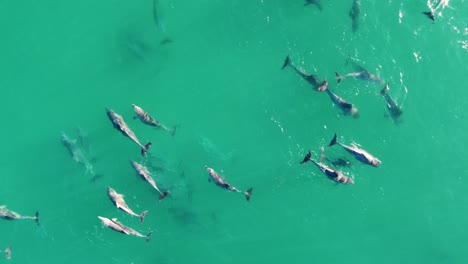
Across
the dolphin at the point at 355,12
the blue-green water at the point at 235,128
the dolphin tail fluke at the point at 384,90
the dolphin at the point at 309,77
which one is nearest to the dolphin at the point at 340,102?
the dolphin at the point at 309,77

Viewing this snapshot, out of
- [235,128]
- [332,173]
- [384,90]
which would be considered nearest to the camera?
[332,173]

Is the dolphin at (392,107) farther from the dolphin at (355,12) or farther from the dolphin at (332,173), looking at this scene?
the dolphin at (332,173)

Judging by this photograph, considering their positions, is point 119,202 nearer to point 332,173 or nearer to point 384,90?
point 332,173

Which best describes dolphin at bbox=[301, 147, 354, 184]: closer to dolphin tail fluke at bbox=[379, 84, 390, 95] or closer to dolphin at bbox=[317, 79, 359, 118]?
dolphin at bbox=[317, 79, 359, 118]

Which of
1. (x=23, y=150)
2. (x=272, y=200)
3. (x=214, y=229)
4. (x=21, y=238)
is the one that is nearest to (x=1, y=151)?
(x=23, y=150)

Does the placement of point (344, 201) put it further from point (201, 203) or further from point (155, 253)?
point (155, 253)

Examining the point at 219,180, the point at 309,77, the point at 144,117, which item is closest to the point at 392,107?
the point at 309,77

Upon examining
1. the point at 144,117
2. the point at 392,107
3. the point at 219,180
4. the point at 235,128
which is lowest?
the point at 392,107
